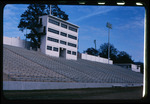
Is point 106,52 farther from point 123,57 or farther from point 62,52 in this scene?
point 62,52

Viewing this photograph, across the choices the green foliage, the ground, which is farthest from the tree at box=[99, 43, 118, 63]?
the ground

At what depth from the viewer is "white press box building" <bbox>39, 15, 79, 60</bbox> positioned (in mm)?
31766

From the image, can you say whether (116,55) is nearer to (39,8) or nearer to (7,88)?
(39,8)

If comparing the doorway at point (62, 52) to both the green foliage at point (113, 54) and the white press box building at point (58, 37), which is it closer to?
the white press box building at point (58, 37)

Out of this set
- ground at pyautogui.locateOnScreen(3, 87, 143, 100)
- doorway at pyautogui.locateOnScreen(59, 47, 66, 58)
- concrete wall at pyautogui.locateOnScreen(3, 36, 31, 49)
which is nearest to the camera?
ground at pyautogui.locateOnScreen(3, 87, 143, 100)

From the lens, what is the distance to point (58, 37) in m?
34.1

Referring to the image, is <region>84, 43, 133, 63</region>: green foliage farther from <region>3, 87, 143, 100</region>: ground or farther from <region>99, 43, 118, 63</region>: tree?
<region>3, 87, 143, 100</region>: ground

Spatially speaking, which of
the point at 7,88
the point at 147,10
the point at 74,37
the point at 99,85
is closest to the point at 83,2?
the point at 147,10

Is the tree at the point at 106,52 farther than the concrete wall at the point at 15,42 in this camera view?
Yes

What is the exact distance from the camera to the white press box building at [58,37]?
31.8 metres

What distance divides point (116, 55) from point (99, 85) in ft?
223

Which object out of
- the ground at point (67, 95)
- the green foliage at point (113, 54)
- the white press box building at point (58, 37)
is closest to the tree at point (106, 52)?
the green foliage at point (113, 54)

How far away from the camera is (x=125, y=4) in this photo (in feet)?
20.9

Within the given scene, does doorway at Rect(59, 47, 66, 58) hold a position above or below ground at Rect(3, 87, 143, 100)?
above
